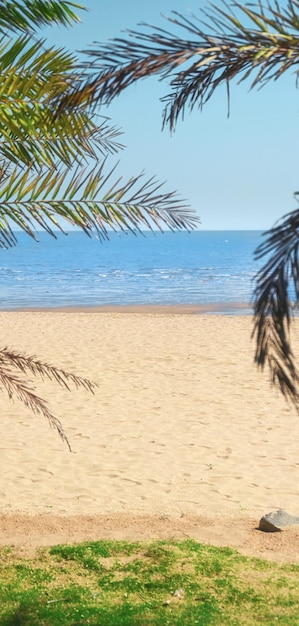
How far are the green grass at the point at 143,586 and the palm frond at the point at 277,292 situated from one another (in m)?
2.57

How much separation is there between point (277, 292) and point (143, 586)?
128 inches

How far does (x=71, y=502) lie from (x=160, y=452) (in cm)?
221

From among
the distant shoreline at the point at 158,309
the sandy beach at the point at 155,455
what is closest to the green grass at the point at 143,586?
the sandy beach at the point at 155,455

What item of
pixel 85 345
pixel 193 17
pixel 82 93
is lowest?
pixel 85 345

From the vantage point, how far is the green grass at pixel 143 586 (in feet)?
16.5

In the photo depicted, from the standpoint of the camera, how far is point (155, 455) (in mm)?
9820

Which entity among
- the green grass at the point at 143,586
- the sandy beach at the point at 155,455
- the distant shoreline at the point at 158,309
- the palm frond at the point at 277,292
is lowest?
the distant shoreline at the point at 158,309

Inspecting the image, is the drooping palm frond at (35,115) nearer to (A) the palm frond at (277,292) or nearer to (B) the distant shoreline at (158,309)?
(A) the palm frond at (277,292)

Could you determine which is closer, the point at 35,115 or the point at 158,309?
the point at 35,115

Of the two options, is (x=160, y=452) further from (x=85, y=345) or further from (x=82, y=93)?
(x=85, y=345)

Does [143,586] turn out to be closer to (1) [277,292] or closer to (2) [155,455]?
(1) [277,292]

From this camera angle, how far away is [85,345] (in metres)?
19.0

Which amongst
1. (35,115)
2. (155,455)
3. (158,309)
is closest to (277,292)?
(35,115)

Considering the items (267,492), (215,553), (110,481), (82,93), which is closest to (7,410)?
(110,481)
